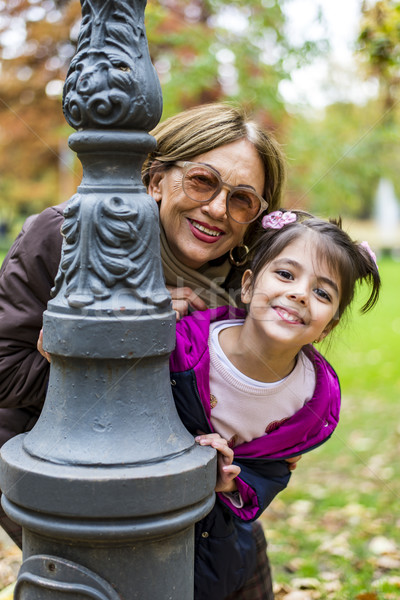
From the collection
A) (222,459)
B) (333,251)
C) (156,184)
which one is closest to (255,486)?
(222,459)

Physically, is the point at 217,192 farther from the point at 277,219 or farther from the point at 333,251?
the point at 333,251

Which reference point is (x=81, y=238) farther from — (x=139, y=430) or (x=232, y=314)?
(x=232, y=314)

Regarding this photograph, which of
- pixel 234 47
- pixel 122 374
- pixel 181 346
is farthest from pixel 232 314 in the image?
pixel 234 47

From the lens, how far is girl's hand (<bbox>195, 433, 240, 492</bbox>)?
1.75 m

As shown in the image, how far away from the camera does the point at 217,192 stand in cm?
224

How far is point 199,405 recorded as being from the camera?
198 cm

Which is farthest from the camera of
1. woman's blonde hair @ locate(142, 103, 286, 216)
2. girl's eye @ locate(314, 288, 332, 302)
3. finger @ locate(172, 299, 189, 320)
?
woman's blonde hair @ locate(142, 103, 286, 216)

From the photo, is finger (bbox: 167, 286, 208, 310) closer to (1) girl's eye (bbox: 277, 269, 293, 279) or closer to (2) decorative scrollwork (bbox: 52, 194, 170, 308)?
(1) girl's eye (bbox: 277, 269, 293, 279)

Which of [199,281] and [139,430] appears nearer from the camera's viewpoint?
[139,430]

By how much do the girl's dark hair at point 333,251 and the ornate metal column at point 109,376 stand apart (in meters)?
0.68

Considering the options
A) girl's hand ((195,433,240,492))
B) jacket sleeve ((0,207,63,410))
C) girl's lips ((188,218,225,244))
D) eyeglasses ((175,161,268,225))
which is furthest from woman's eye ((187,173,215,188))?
girl's hand ((195,433,240,492))

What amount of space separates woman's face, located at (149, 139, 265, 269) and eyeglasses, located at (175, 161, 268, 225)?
20mm

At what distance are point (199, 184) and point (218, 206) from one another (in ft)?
0.37

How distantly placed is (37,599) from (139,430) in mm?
446
